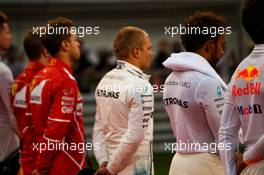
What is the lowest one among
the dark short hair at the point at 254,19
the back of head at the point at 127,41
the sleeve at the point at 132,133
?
the sleeve at the point at 132,133

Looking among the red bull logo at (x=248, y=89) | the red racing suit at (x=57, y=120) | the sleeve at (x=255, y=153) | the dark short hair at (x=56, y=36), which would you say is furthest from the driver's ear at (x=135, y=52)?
the sleeve at (x=255, y=153)

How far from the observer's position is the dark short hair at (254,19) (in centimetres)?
444

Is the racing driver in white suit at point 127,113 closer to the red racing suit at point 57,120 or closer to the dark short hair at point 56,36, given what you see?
the red racing suit at point 57,120

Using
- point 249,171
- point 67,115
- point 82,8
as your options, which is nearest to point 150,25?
point 82,8

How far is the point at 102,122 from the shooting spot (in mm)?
5965

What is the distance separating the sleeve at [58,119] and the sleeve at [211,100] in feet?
4.10

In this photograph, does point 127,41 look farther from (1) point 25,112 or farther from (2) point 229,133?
(1) point 25,112

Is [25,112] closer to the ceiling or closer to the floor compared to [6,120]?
closer to the ceiling

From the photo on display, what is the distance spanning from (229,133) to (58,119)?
174 cm

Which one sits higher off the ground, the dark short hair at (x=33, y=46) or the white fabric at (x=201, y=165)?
the dark short hair at (x=33, y=46)

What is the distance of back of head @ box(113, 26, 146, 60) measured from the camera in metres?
5.82

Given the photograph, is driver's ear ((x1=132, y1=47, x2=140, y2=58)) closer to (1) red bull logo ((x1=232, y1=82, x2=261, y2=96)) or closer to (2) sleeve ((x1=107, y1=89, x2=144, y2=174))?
(2) sleeve ((x1=107, y1=89, x2=144, y2=174))

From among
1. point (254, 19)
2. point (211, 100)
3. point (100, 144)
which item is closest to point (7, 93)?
point (100, 144)

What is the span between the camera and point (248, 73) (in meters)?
4.54
